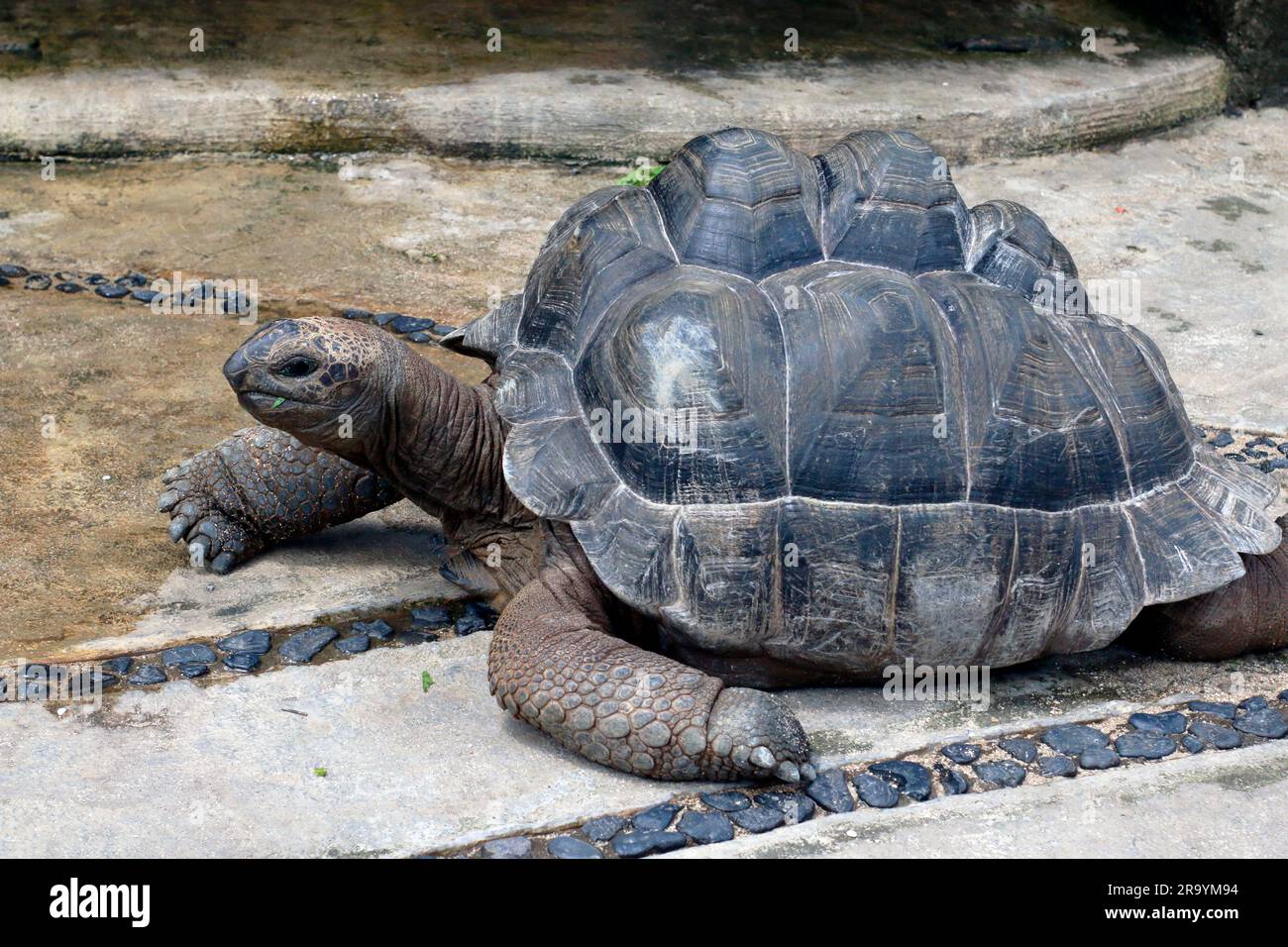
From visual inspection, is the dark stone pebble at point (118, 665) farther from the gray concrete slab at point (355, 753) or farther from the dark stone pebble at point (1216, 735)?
the dark stone pebble at point (1216, 735)

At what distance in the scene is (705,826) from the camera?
3289 millimetres

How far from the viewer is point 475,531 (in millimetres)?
4172

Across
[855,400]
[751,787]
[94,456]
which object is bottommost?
[751,787]

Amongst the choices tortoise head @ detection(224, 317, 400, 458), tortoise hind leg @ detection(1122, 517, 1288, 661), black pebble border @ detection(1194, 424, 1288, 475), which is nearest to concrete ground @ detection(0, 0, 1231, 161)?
black pebble border @ detection(1194, 424, 1288, 475)

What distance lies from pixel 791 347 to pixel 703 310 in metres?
0.24

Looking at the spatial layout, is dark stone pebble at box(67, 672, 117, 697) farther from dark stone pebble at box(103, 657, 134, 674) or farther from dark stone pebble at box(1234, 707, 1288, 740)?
dark stone pebble at box(1234, 707, 1288, 740)

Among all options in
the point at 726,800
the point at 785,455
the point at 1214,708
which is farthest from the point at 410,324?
the point at 1214,708

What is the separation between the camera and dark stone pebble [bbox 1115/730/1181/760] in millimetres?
3652

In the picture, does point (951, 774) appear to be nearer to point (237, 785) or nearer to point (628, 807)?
point (628, 807)

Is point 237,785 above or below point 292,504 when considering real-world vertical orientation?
below

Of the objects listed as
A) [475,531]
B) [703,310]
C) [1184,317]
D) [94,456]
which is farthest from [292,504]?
[1184,317]

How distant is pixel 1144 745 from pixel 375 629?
6.72 feet

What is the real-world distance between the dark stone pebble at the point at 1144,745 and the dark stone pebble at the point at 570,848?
1378 mm

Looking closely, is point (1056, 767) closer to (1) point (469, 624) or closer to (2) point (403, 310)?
(1) point (469, 624)
